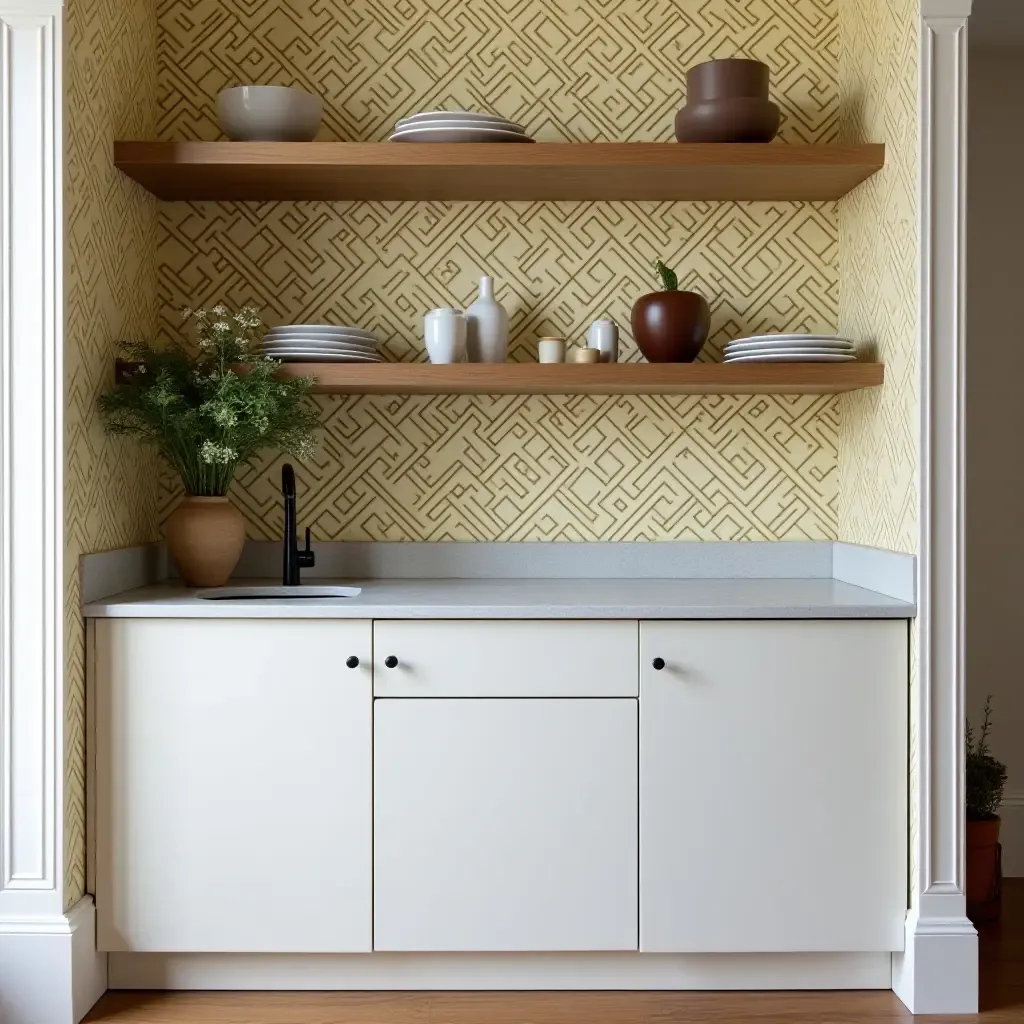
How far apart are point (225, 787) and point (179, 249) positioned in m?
1.38

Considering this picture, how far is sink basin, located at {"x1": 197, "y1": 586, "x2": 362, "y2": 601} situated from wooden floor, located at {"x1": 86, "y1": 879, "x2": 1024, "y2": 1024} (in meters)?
0.86

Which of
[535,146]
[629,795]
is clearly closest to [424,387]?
[535,146]

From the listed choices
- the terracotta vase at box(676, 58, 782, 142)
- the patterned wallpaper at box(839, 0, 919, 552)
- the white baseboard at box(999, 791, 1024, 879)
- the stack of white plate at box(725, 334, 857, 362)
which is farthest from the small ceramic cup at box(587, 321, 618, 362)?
the white baseboard at box(999, 791, 1024, 879)

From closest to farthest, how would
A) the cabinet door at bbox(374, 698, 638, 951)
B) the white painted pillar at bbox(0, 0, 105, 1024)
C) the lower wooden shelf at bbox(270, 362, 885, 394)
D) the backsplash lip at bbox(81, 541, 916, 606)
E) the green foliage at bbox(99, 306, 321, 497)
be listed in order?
the white painted pillar at bbox(0, 0, 105, 1024) → the cabinet door at bbox(374, 698, 638, 951) → the green foliage at bbox(99, 306, 321, 497) → the lower wooden shelf at bbox(270, 362, 885, 394) → the backsplash lip at bbox(81, 541, 916, 606)

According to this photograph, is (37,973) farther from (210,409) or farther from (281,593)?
(210,409)

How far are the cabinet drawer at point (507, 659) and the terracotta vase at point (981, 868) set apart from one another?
1051 millimetres

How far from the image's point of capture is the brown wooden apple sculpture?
2600mm

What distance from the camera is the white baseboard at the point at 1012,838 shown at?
119 inches

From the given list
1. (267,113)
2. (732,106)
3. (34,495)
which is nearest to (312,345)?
(267,113)

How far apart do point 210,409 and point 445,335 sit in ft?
1.86

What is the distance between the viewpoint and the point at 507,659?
2.28 metres

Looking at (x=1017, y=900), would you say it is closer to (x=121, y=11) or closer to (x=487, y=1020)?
(x=487, y=1020)

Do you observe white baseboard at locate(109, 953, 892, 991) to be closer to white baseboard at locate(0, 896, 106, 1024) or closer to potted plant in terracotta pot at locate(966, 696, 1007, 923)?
white baseboard at locate(0, 896, 106, 1024)

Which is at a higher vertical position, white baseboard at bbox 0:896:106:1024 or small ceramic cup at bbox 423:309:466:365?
small ceramic cup at bbox 423:309:466:365
